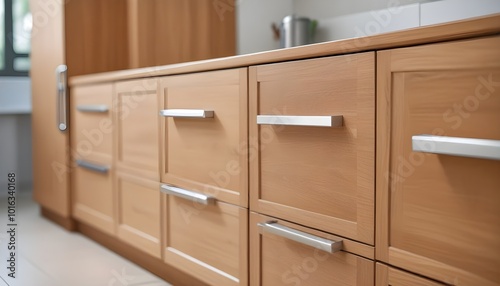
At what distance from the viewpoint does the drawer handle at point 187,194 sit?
1.66 meters

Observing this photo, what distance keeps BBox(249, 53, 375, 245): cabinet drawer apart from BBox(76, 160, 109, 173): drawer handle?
1.10 m

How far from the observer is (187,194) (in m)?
1.75

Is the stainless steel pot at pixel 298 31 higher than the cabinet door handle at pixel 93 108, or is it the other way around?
the stainless steel pot at pixel 298 31

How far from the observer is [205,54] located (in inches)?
113

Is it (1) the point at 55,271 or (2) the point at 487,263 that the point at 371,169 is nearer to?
(2) the point at 487,263

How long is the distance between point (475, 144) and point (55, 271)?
1726 millimetres

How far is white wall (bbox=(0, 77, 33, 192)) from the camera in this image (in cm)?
381

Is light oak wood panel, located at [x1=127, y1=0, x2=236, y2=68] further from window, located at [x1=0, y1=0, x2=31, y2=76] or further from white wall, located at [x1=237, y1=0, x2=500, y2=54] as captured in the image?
window, located at [x1=0, y1=0, x2=31, y2=76]

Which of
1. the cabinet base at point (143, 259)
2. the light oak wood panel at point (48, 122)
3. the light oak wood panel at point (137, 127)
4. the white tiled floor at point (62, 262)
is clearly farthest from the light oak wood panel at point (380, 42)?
the light oak wood panel at point (48, 122)

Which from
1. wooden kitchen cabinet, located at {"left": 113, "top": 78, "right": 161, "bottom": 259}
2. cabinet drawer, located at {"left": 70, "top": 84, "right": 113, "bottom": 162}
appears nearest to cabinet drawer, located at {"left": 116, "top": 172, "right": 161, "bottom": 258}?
wooden kitchen cabinet, located at {"left": 113, "top": 78, "right": 161, "bottom": 259}

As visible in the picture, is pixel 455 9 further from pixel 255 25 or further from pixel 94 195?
pixel 94 195

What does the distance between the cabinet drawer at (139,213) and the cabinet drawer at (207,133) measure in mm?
139

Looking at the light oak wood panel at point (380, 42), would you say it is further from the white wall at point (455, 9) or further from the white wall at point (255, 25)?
the white wall at point (255, 25)

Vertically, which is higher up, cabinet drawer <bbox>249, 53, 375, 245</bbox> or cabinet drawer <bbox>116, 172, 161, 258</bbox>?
cabinet drawer <bbox>249, 53, 375, 245</bbox>
